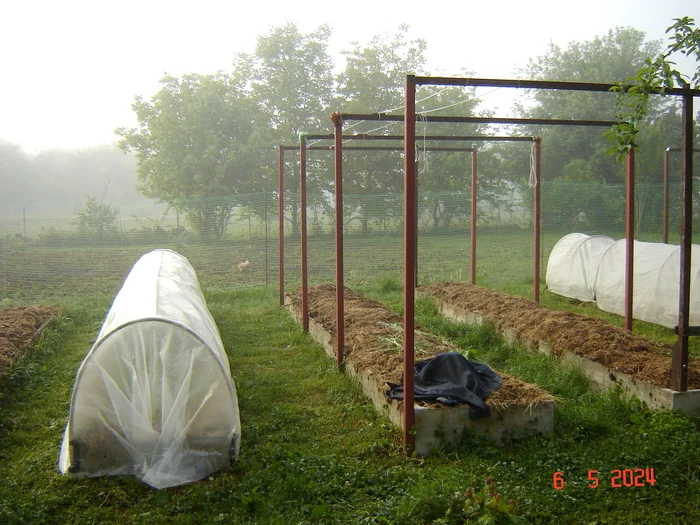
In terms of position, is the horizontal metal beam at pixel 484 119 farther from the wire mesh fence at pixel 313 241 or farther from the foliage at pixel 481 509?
the wire mesh fence at pixel 313 241

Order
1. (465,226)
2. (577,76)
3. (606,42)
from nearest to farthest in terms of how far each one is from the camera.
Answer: (465,226)
(577,76)
(606,42)

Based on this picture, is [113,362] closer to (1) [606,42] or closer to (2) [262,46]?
(2) [262,46]

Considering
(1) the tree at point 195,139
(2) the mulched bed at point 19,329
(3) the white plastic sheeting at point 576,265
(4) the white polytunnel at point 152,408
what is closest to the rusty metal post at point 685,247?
(4) the white polytunnel at point 152,408

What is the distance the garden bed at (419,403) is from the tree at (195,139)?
1251 centimetres

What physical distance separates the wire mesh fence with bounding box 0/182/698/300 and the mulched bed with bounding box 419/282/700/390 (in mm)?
3343

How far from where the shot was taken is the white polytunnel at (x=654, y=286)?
7203 mm

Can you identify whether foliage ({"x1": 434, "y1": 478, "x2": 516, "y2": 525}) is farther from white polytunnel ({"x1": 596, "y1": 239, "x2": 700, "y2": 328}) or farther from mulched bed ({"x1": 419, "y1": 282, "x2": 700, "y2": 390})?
white polytunnel ({"x1": 596, "y1": 239, "x2": 700, "y2": 328})

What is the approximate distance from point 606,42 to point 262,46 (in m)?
15.9

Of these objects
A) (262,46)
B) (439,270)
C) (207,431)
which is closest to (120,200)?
(262,46)

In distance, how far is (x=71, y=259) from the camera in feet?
40.6

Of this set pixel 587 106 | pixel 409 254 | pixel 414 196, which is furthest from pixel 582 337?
pixel 587 106

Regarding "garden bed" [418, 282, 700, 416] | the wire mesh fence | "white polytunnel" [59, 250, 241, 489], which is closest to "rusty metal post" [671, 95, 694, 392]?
"garden bed" [418, 282, 700, 416]

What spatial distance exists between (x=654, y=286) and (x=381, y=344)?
3.98 m

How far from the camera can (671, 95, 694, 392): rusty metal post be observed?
171 inches
